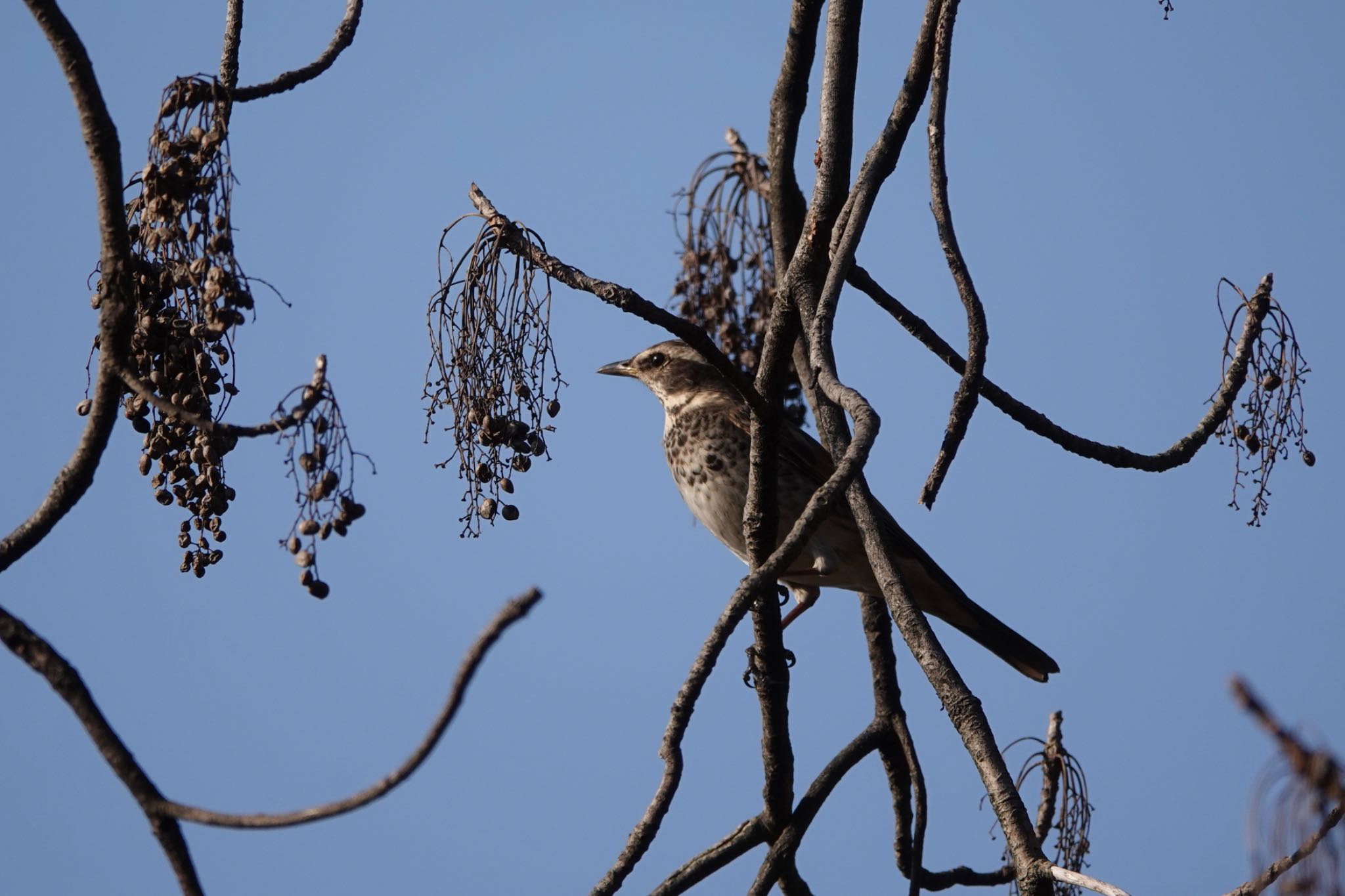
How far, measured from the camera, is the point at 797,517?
6.45 metres

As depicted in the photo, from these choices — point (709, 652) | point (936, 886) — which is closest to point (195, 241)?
point (709, 652)

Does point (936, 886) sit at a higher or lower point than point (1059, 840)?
lower

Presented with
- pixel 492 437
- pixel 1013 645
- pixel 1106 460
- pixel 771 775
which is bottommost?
pixel 771 775

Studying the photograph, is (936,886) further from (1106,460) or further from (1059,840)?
(1106,460)

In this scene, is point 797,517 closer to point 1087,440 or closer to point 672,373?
point 672,373

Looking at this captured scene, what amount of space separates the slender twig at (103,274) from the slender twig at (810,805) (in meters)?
2.31

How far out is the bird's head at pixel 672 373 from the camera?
23.8ft

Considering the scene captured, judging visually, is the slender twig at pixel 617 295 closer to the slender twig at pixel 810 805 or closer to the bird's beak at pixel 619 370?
the slender twig at pixel 810 805

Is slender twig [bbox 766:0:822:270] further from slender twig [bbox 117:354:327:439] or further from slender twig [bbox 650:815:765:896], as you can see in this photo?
slender twig [bbox 117:354:327:439]

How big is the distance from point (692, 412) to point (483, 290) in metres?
3.13

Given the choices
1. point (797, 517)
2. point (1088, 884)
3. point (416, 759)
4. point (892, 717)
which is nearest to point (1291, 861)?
point (1088, 884)

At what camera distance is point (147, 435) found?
3.24 meters

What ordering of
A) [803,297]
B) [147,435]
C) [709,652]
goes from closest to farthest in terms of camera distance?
[709,652] < [147,435] < [803,297]

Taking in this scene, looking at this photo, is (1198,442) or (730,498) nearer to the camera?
(1198,442)
